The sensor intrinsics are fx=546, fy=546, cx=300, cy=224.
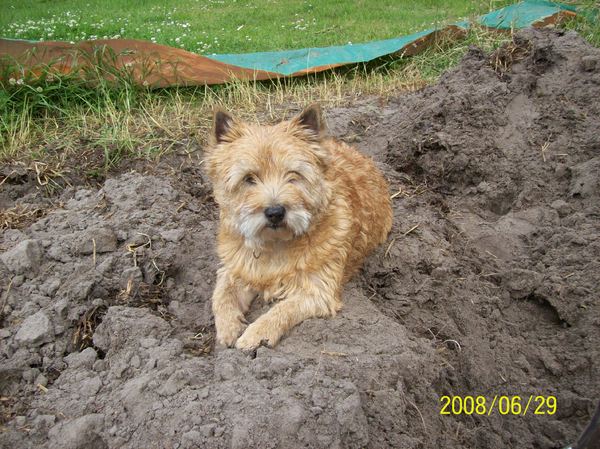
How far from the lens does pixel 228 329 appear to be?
161 inches

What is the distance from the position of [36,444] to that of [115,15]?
39.9ft

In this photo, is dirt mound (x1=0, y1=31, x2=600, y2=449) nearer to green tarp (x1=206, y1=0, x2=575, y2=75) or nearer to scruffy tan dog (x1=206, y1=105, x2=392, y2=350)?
scruffy tan dog (x1=206, y1=105, x2=392, y2=350)

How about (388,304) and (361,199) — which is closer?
(388,304)

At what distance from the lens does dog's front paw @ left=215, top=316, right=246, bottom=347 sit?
4055mm

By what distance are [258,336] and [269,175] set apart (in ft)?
3.79

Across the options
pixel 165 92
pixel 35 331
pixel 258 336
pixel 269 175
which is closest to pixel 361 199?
pixel 269 175

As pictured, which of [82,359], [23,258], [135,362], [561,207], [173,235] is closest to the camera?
[135,362]

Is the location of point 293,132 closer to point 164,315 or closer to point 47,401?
point 164,315

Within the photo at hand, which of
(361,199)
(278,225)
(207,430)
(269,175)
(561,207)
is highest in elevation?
(269,175)

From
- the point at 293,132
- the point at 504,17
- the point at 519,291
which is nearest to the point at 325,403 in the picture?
the point at 293,132

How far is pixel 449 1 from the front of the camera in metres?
13.1

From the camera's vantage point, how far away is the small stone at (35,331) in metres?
3.80

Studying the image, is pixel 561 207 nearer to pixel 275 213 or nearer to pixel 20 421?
pixel 275 213
